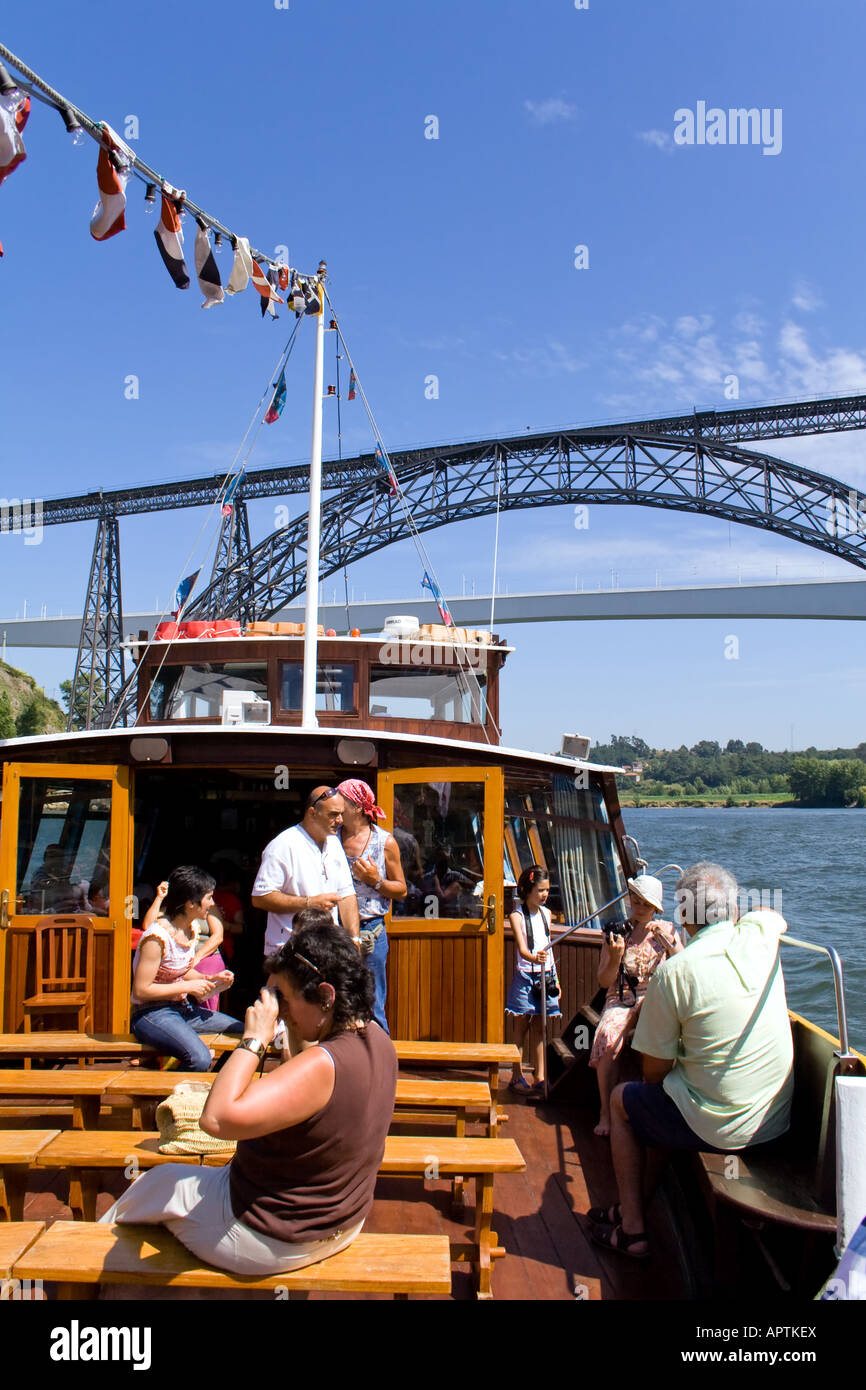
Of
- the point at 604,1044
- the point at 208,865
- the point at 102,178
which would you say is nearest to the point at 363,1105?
the point at 604,1044

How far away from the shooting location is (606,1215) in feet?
12.0

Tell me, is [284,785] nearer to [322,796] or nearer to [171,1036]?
[322,796]

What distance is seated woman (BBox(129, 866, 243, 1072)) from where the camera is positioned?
4.12 m

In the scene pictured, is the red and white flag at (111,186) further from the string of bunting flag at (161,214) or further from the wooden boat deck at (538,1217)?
the wooden boat deck at (538,1217)

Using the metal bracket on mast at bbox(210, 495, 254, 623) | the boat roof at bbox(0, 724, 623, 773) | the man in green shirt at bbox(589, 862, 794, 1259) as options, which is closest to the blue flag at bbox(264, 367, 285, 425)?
the boat roof at bbox(0, 724, 623, 773)

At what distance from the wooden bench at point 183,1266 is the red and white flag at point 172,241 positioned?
4877 mm

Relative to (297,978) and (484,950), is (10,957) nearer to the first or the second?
(484,950)

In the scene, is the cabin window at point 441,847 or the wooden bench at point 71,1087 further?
the cabin window at point 441,847

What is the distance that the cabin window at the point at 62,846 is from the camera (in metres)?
5.36

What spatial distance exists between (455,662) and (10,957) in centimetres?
438

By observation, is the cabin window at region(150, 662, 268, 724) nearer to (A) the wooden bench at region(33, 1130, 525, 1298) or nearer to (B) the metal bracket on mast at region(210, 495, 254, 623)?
(A) the wooden bench at region(33, 1130, 525, 1298)

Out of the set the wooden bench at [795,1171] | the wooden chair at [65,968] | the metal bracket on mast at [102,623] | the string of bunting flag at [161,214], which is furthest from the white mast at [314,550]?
the metal bracket on mast at [102,623]

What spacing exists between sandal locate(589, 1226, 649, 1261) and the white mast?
11.4ft
